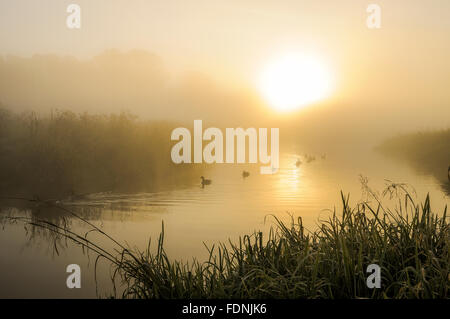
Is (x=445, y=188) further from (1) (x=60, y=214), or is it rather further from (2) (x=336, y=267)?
(1) (x=60, y=214)

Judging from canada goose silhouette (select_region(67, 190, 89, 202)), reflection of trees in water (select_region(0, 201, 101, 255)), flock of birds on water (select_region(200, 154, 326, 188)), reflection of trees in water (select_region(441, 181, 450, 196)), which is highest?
flock of birds on water (select_region(200, 154, 326, 188))

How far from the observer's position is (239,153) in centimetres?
513

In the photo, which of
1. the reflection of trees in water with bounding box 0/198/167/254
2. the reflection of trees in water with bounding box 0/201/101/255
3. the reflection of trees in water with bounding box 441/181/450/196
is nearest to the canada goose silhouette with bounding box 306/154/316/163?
the reflection of trees in water with bounding box 441/181/450/196

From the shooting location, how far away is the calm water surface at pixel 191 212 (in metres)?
5.50

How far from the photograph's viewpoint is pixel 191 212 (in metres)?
6.86

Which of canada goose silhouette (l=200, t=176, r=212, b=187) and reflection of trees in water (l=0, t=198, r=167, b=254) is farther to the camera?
canada goose silhouette (l=200, t=176, r=212, b=187)

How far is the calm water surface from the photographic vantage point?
5.50 metres

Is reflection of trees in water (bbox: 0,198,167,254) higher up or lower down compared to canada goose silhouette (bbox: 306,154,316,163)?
lower down

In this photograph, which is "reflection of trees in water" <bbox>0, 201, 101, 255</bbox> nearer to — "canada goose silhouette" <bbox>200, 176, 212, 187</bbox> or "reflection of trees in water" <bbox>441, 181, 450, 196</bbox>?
"canada goose silhouette" <bbox>200, 176, 212, 187</bbox>

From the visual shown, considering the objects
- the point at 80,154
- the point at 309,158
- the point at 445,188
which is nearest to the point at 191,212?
the point at 80,154

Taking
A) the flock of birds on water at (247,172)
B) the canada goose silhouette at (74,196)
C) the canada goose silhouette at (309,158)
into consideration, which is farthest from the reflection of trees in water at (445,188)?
the canada goose silhouette at (74,196)

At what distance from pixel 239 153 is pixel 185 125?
5.41 feet

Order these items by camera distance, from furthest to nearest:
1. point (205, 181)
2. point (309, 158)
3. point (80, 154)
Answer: point (205, 181) → point (309, 158) → point (80, 154)
